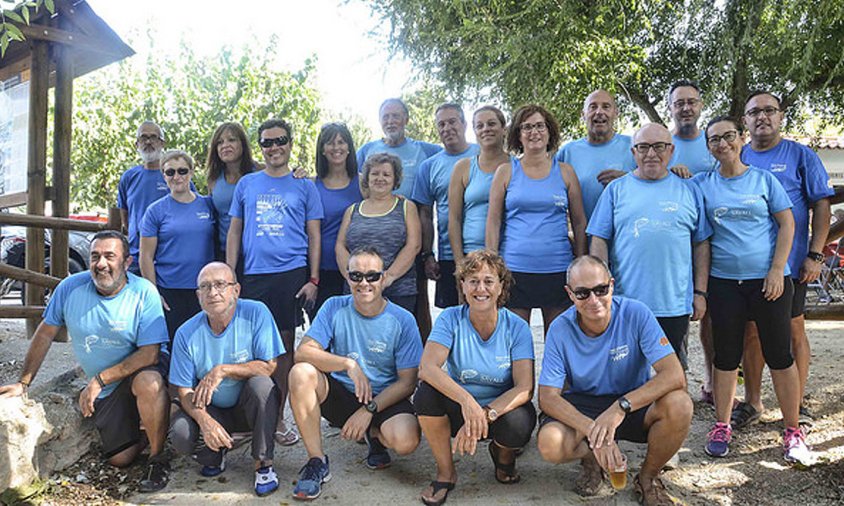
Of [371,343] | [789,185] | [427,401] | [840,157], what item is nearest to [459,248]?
[371,343]

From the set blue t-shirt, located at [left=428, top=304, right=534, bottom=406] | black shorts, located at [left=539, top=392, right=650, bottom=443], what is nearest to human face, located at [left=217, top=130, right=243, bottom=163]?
blue t-shirt, located at [left=428, top=304, right=534, bottom=406]

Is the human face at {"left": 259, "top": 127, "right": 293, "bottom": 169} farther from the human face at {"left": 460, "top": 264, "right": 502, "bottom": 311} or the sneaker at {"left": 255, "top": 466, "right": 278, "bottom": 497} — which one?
the sneaker at {"left": 255, "top": 466, "right": 278, "bottom": 497}

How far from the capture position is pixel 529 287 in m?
4.36

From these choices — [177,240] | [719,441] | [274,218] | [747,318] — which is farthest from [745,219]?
[177,240]

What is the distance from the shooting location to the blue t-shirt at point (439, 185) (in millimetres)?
4988

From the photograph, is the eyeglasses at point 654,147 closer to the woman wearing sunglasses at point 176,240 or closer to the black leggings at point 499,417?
the black leggings at point 499,417

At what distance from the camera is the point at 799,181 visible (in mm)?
4559

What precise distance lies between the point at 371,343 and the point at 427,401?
0.53m

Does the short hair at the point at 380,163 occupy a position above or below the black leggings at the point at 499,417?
above

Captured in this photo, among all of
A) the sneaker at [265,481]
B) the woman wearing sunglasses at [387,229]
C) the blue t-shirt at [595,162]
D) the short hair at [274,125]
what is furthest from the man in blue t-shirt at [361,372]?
the blue t-shirt at [595,162]

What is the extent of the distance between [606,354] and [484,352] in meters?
0.64

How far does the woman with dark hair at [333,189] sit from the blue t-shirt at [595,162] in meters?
1.43

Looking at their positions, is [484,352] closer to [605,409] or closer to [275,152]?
[605,409]

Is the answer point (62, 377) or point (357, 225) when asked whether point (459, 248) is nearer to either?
point (357, 225)
